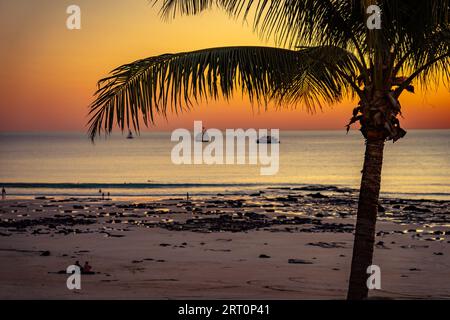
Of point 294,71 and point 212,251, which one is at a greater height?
point 294,71

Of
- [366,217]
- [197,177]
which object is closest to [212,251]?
[366,217]

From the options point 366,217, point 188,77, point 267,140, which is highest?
point 267,140

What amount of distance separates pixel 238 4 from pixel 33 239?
13.7m

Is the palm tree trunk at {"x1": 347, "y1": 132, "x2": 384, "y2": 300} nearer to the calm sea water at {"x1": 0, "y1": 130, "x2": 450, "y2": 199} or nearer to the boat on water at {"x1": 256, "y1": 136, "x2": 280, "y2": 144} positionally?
the calm sea water at {"x1": 0, "y1": 130, "x2": 450, "y2": 199}

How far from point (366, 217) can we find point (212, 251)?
9740 mm

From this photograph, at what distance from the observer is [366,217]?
936cm

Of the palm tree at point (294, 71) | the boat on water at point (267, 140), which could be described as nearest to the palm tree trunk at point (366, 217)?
the palm tree at point (294, 71)

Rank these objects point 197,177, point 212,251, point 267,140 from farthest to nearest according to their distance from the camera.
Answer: point 267,140
point 197,177
point 212,251

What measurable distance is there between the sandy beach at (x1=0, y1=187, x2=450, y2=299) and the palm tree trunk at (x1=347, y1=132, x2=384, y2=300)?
137cm

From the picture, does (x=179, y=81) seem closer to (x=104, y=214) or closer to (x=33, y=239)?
(x=33, y=239)

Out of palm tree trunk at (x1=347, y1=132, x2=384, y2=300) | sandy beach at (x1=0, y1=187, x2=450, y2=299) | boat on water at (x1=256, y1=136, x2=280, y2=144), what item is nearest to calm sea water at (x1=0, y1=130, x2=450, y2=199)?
sandy beach at (x1=0, y1=187, x2=450, y2=299)

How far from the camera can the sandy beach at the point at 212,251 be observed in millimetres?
13680

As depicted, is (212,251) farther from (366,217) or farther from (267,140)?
(267,140)

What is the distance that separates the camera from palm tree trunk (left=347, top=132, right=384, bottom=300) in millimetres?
9281
